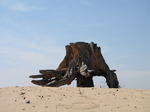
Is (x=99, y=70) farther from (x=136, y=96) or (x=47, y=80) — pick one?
(x=136, y=96)

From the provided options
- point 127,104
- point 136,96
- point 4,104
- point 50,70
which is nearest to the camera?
point 4,104

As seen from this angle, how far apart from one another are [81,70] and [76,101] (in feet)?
26.6

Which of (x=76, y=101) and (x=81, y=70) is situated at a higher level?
(x=81, y=70)

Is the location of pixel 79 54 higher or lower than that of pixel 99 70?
higher

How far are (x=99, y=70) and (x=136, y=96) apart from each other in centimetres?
807

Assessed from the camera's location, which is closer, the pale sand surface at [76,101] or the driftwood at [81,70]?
the pale sand surface at [76,101]

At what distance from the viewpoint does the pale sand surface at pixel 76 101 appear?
23.1 feet

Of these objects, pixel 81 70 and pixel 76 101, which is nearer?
pixel 76 101

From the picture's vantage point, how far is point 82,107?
24.1 ft

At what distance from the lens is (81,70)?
1611 cm

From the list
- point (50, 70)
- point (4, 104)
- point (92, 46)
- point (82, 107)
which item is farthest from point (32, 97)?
point (92, 46)

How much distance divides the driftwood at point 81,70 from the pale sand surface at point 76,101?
6613 mm

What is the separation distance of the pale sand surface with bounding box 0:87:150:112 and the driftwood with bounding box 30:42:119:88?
6.61m

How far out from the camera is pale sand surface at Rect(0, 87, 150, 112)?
705 centimetres
